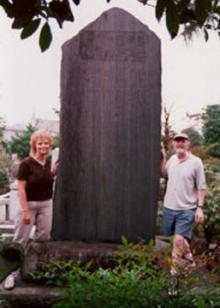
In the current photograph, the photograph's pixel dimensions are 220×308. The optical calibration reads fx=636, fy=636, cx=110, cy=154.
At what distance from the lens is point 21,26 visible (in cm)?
161

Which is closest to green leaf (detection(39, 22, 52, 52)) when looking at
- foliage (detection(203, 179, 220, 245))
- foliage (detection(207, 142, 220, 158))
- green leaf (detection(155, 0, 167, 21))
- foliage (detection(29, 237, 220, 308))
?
green leaf (detection(155, 0, 167, 21))

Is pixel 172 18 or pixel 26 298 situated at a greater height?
pixel 172 18

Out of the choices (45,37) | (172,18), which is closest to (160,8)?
(172,18)

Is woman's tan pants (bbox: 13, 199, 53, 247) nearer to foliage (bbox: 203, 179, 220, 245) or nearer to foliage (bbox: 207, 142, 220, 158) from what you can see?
foliage (bbox: 203, 179, 220, 245)

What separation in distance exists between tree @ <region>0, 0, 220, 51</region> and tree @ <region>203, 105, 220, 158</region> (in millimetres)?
12866

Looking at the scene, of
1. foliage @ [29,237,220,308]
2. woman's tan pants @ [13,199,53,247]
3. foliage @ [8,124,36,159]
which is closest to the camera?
foliage @ [29,237,220,308]

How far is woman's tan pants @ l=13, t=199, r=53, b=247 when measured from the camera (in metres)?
5.01

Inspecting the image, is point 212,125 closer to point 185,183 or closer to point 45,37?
point 185,183

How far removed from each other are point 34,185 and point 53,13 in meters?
3.40

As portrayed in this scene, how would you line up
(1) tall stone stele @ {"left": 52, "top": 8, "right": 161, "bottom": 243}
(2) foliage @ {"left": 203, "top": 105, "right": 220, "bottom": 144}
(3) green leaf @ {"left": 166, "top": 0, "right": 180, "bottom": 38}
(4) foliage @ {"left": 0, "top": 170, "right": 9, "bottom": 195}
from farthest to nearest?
(4) foliage @ {"left": 0, "top": 170, "right": 9, "bottom": 195} < (2) foliage @ {"left": 203, "top": 105, "right": 220, "bottom": 144} < (1) tall stone stele @ {"left": 52, "top": 8, "right": 161, "bottom": 243} < (3) green leaf @ {"left": 166, "top": 0, "right": 180, "bottom": 38}

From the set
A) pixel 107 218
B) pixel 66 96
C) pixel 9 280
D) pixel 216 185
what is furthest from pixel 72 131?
pixel 216 185

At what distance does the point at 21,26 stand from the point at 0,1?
104mm

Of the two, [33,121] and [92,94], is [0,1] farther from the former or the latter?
[33,121]

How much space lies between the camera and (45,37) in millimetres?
1574
